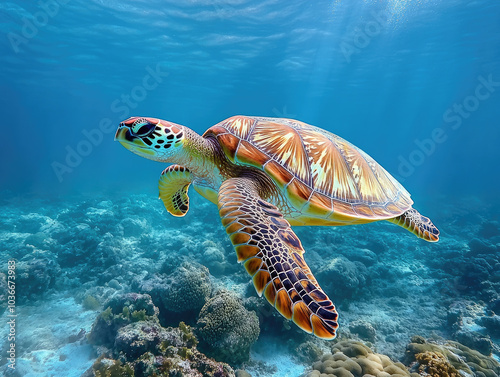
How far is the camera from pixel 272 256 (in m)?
1.74

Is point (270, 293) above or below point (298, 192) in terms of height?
below

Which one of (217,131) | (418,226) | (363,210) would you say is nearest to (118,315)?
(217,131)

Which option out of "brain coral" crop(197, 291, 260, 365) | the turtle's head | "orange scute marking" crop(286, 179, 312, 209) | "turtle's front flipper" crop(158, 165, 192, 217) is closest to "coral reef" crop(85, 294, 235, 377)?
"brain coral" crop(197, 291, 260, 365)

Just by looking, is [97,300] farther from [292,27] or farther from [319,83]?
[319,83]

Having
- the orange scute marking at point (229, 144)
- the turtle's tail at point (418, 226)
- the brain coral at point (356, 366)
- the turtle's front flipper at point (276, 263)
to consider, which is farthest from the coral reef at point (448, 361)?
the orange scute marking at point (229, 144)

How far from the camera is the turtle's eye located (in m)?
2.41

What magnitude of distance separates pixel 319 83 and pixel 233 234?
33.1m

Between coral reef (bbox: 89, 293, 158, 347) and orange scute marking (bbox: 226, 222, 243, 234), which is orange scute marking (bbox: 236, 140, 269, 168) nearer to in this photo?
orange scute marking (bbox: 226, 222, 243, 234)

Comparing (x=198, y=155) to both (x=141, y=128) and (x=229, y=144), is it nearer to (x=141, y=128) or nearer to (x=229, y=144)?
(x=229, y=144)

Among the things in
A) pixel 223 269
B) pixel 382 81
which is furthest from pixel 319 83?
pixel 223 269

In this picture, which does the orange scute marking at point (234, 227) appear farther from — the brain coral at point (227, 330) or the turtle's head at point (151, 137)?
the brain coral at point (227, 330)

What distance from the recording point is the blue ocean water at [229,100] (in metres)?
5.46

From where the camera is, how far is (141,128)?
2.42 metres

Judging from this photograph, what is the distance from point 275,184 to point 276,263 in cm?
111
